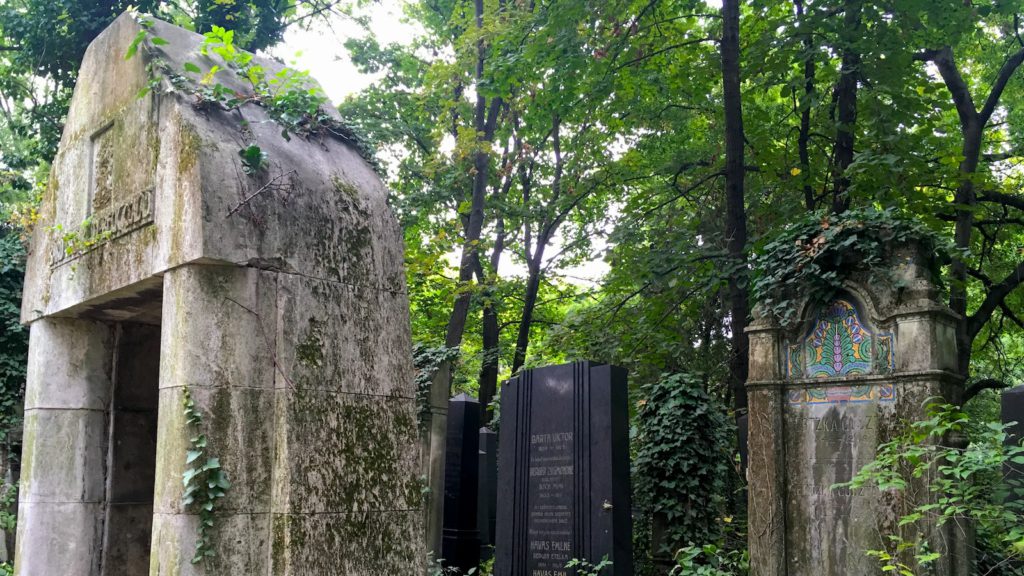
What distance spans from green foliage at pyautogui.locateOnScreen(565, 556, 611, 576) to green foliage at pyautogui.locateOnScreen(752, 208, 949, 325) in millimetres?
2546

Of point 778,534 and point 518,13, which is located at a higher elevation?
point 518,13

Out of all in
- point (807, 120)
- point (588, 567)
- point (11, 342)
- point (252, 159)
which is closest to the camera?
point (252, 159)

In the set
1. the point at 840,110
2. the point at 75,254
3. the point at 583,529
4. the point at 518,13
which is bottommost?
the point at 583,529

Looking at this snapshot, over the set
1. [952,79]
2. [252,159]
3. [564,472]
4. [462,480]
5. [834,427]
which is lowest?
[462,480]

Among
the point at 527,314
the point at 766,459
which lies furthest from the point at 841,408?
the point at 527,314

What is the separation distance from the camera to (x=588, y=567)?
7.33m

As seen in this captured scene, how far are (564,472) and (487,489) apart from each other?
4.47m

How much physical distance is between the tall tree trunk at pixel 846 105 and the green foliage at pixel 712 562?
14.6ft

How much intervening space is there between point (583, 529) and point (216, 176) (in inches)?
190

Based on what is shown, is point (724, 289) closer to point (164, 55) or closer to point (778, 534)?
point (778, 534)

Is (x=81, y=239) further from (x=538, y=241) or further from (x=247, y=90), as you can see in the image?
(x=538, y=241)

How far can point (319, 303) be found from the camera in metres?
4.14

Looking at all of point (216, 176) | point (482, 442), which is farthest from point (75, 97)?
point (482, 442)

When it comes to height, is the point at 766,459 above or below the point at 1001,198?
below
